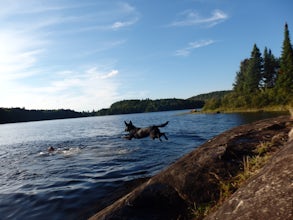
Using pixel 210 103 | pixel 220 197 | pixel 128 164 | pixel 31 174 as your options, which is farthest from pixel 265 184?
pixel 210 103

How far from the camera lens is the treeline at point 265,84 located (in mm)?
65375

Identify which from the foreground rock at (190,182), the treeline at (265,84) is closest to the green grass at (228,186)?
the foreground rock at (190,182)

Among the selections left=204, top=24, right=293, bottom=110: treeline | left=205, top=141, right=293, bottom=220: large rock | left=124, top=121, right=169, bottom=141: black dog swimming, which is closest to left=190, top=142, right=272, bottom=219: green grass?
left=205, top=141, right=293, bottom=220: large rock

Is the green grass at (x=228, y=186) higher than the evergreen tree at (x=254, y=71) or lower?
lower

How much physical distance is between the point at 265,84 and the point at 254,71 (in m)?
8.98

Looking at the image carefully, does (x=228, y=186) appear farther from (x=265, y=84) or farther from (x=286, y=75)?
(x=265, y=84)

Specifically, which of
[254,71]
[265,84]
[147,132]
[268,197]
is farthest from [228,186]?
[265,84]

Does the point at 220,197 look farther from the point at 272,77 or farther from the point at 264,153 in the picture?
the point at 272,77

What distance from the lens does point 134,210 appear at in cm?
496

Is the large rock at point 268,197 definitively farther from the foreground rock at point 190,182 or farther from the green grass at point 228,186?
the green grass at point 228,186

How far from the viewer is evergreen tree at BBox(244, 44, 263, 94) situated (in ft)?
282

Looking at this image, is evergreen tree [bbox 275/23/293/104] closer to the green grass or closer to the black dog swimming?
the black dog swimming

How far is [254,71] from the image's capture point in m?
86.5

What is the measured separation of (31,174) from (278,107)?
63.5m
